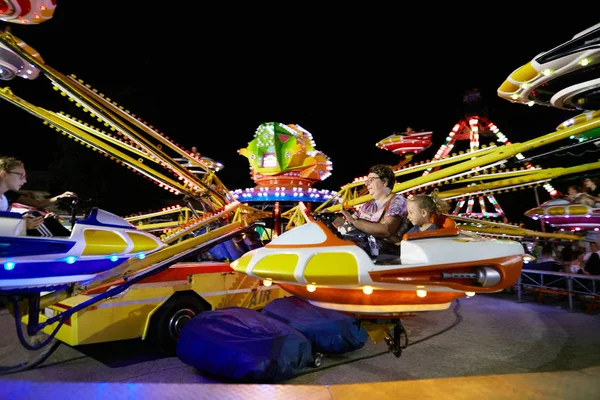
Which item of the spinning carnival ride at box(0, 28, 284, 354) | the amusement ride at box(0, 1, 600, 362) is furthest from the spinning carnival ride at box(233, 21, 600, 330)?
the spinning carnival ride at box(0, 28, 284, 354)

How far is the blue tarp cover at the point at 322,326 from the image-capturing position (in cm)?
457

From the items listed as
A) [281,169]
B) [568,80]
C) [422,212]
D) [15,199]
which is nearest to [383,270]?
[422,212]

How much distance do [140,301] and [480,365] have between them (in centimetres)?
400

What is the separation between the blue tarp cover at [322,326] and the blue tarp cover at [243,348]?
328mm

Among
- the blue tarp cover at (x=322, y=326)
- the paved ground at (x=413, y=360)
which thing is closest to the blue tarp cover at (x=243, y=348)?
the paved ground at (x=413, y=360)

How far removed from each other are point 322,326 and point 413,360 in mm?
1135

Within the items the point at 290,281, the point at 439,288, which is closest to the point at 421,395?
the point at 439,288

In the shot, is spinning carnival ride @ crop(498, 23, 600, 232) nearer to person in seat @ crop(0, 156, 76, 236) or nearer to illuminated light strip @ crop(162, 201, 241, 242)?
illuminated light strip @ crop(162, 201, 241, 242)

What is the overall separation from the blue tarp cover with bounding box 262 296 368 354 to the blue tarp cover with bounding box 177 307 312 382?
328 mm

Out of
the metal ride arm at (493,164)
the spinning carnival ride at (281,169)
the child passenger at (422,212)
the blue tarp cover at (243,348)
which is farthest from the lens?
the spinning carnival ride at (281,169)

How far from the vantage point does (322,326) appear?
181 inches

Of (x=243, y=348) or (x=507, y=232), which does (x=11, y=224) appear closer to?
(x=243, y=348)

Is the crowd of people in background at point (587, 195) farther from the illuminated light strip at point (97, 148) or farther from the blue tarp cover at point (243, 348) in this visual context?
the illuminated light strip at point (97, 148)

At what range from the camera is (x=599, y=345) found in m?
5.31
